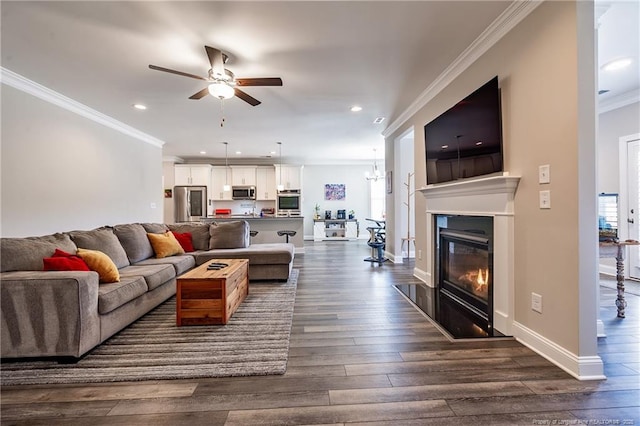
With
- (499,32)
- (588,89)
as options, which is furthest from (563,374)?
(499,32)

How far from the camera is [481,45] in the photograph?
8.95ft

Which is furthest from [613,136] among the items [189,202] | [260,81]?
[189,202]

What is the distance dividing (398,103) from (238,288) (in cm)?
349

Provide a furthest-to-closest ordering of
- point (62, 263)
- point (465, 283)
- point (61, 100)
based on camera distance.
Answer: point (61, 100)
point (465, 283)
point (62, 263)

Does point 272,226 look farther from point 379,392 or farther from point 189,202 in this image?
point 379,392

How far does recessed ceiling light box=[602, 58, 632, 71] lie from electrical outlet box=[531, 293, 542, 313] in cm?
308

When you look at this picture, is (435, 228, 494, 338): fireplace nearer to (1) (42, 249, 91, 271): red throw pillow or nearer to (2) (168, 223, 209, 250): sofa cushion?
(1) (42, 249, 91, 271): red throw pillow

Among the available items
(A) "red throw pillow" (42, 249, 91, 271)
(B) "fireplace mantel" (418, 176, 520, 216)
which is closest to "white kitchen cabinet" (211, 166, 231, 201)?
(A) "red throw pillow" (42, 249, 91, 271)

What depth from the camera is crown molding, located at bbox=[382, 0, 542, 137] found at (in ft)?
7.25

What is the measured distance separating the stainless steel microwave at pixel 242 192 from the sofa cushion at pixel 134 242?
4.90m

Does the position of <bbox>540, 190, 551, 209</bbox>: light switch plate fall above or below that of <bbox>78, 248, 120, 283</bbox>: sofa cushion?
above

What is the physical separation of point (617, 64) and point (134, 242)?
20.5 feet

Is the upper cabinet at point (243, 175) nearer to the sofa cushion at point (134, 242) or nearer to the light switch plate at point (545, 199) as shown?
the sofa cushion at point (134, 242)

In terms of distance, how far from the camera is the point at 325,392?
171cm
